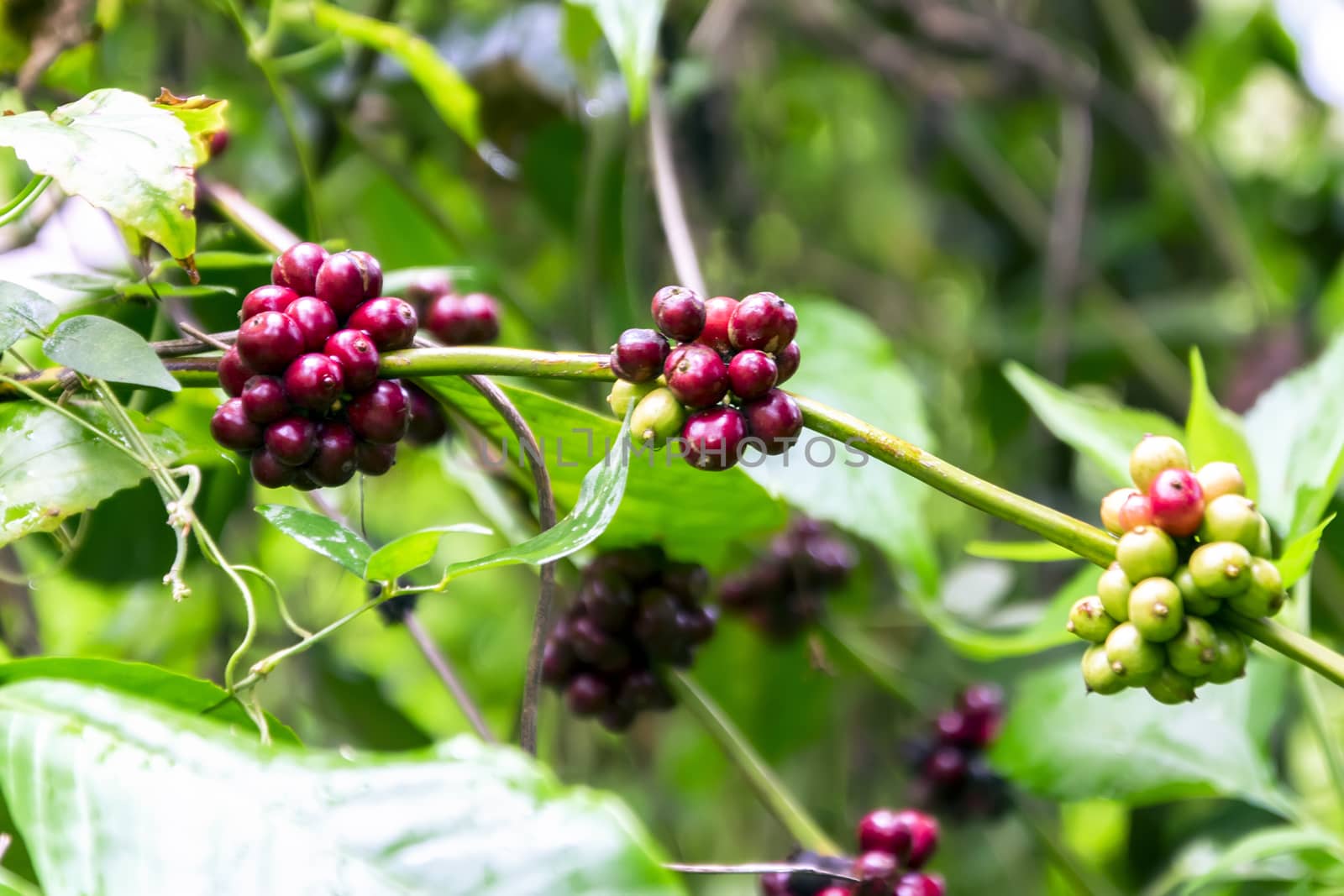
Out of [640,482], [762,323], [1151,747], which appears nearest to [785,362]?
[762,323]

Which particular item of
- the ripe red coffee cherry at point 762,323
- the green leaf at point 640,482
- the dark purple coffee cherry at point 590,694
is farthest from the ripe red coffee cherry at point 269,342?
the dark purple coffee cherry at point 590,694

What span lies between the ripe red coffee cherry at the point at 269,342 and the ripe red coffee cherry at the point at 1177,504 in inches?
16.9

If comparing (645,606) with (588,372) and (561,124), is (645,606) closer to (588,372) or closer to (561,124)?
(588,372)

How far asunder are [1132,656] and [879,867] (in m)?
0.27

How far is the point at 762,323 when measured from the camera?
541mm

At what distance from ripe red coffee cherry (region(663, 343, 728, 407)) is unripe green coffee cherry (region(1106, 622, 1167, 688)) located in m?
0.23

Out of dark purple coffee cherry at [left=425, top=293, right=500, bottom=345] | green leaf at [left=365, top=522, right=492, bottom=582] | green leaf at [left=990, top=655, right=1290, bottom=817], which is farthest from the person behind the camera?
green leaf at [left=990, top=655, right=1290, bottom=817]

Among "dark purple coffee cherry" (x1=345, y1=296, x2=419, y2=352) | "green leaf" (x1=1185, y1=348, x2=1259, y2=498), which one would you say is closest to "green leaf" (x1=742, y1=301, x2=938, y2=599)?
"green leaf" (x1=1185, y1=348, x2=1259, y2=498)

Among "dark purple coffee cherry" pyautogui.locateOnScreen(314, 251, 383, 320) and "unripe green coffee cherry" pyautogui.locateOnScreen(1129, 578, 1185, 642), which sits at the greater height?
"dark purple coffee cherry" pyautogui.locateOnScreen(314, 251, 383, 320)

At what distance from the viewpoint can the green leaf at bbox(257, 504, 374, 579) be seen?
53 cm

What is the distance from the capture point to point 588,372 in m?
0.54

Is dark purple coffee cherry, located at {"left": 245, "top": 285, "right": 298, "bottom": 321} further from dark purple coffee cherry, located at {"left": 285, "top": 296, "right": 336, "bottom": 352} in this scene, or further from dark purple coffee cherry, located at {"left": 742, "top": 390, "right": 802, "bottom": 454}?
dark purple coffee cherry, located at {"left": 742, "top": 390, "right": 802, "bottom": 454}

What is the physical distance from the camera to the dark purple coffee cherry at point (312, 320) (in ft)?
1.84

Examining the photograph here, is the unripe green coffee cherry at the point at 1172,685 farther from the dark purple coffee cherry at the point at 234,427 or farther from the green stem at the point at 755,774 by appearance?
the dark purple coffee cherry at the point at 234,427
